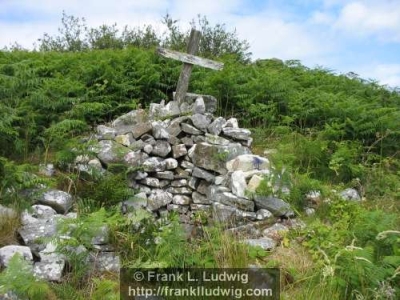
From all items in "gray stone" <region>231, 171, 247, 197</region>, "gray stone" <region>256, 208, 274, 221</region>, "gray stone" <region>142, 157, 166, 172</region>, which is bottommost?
"gray stone" <region>256, 208, 274, 221</region>

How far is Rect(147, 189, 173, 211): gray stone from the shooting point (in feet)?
19.7

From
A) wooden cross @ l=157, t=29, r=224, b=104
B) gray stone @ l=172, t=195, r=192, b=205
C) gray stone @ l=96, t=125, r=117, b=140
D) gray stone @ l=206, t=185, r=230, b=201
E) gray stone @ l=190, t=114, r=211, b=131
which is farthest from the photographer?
wooden cross @ l=157, t=29, r=224, b=104

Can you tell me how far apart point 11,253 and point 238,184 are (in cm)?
284

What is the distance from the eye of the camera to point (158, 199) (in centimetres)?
611

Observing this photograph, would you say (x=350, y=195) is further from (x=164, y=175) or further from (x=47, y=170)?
(x=47, y=170)

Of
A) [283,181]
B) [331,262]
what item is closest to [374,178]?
[283,181]

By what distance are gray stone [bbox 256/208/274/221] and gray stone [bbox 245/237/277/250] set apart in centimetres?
66

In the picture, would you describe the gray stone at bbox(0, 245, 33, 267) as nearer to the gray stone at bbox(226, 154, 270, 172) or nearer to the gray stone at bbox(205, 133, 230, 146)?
the gray stone at bbox(226, 154, 270, 172)

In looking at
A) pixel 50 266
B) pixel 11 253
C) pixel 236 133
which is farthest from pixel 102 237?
pixel 236 133

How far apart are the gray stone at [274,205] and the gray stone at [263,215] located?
0.15 ft

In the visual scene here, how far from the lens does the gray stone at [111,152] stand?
600cm

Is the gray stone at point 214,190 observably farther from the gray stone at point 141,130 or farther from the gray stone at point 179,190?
the gray stone at point 141,130

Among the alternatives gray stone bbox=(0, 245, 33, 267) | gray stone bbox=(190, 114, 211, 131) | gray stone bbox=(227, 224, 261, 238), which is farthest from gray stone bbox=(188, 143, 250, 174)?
gray stone bbox=(0, 245, 33, 267)

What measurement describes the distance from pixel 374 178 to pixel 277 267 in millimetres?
3195
